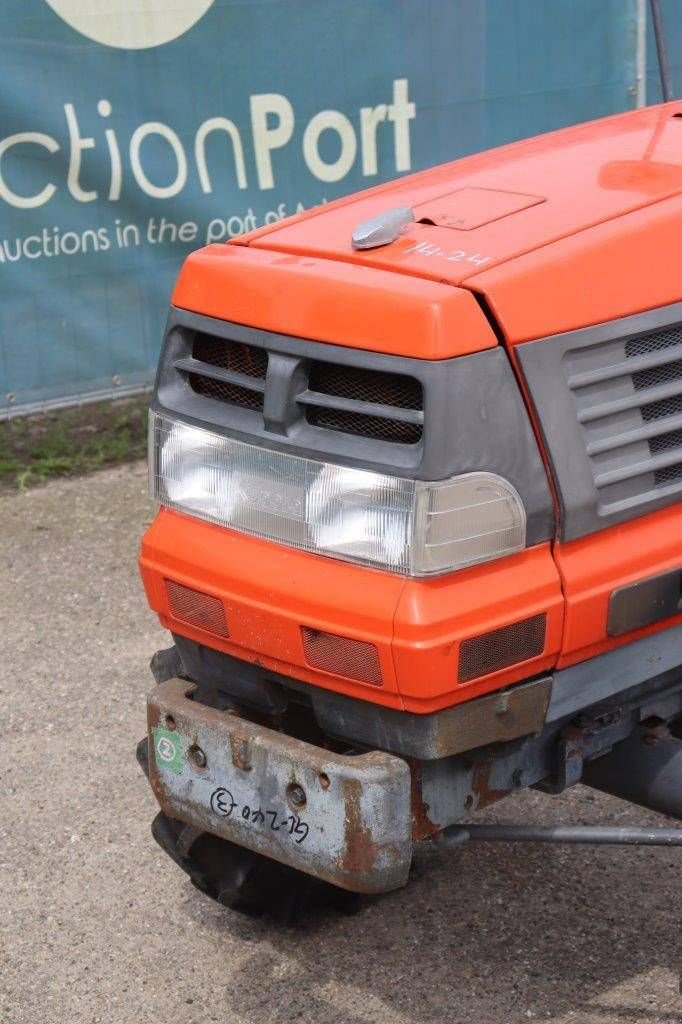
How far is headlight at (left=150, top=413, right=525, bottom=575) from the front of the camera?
2.68 meters

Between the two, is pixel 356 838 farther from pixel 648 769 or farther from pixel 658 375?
pixel 658 375

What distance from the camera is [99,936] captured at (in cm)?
367

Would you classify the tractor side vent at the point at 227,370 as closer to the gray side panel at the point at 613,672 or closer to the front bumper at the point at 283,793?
the front bumper at the point at 283,793

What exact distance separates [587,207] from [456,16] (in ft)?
16.6

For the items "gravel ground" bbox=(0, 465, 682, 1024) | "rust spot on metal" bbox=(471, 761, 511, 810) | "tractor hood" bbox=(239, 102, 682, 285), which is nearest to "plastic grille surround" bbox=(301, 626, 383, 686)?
"rust spot on metal" bbox=(471, 761, 511, 810)

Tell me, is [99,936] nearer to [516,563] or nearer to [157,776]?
[157,776]

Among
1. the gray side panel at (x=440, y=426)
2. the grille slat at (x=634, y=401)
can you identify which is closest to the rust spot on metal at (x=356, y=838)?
the gray side panel at (x=440, y=426)

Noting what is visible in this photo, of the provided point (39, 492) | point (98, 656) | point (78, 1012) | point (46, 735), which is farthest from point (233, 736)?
point (39, 492)

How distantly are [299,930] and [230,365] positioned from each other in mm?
1479

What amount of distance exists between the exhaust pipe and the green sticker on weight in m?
0.89

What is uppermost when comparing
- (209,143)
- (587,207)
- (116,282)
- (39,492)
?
(587,207)

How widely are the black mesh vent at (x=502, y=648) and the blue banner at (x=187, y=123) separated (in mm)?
4664

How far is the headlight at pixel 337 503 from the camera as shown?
268cm

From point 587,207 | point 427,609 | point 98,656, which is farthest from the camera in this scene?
point 98,656
